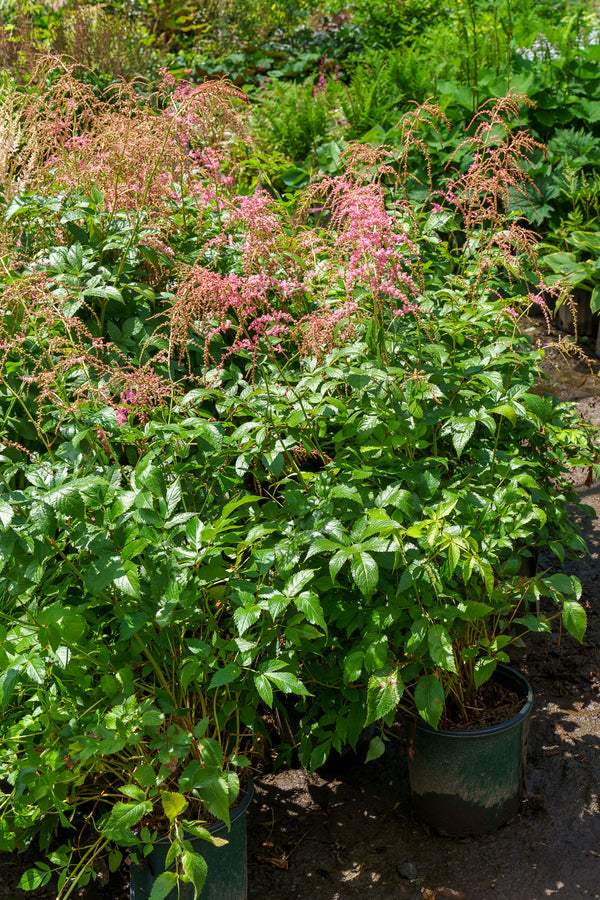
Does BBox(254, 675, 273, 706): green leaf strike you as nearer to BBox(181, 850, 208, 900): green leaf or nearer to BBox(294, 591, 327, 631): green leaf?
BBox(294, 591, 327, 631): green leaf

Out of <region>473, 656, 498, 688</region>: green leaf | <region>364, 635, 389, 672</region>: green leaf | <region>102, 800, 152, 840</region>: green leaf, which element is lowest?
<region>473, 656, 498, 688</region>: green leaf

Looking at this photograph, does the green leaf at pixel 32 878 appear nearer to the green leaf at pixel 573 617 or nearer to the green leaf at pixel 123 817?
the green leaf at pixel 123 817

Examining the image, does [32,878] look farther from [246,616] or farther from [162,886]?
[246,616]

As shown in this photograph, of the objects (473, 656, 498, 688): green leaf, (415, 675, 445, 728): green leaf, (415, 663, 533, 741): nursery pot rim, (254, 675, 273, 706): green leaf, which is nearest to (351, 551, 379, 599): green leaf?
(254, 675, 273, 706): green leaf

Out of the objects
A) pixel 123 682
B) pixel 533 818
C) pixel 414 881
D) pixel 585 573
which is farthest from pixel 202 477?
pixel 585 573

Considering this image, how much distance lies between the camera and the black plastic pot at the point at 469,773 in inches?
89.4

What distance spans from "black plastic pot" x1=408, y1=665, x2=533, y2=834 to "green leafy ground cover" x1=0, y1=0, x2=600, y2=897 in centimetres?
13

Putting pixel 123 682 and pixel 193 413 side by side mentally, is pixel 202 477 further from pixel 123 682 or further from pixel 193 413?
pixel 123 682

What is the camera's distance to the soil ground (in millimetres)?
2258

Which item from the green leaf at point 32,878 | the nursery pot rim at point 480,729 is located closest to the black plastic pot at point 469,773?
the nursery pot rim at point 480,729

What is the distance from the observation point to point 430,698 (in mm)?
2021

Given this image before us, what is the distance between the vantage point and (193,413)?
2135mm

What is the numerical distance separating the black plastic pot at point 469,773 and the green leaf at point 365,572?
73 centimetres

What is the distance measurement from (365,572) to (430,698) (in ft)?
1.59
